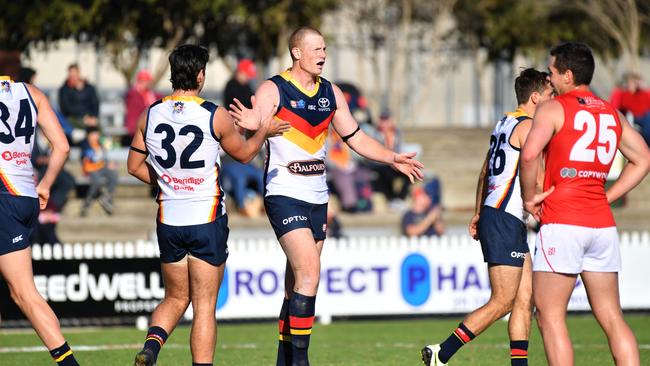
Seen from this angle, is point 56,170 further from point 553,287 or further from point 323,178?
point 553,287

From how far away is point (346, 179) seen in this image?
2114 centimetres

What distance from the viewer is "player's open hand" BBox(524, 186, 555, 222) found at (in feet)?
24.7

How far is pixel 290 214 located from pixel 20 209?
6.19ft

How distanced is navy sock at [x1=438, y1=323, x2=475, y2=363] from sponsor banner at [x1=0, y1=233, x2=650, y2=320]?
6.49 meters

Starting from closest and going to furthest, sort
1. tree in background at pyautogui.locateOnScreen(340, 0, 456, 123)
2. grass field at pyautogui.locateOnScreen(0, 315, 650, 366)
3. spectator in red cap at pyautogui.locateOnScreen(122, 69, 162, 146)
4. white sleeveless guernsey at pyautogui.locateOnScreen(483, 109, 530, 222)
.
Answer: white sleeveless guernsey at pyautogui.locateOnScreen(483, 109, 530, 222)
grass field at pyautogui.locateOnScreen(0, 315, 650, 366)
spectator in red cap at pyautogui.locateOnScreen(122, 69, 162, 146)
tree in background at pyautogui.locateOnScreen(340, 0, 456, 123)

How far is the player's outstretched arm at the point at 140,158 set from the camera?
27.4 feet

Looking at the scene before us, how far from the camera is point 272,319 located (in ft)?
53.5

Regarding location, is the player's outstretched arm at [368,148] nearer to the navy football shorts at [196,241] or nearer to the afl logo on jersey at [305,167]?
the afl logo on jersey at [305,167]

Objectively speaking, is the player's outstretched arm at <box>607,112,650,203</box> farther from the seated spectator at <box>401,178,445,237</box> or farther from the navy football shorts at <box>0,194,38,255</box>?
the seated spectator at <box>401,178,445,237</box>

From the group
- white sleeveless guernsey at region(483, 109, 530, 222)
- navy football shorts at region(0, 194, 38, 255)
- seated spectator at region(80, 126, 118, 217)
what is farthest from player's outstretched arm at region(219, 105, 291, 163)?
seated spectator at region(80, 126, 118, 217)

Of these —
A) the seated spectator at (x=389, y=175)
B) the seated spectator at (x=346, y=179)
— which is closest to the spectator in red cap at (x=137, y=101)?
the seated spectator at (x=346, y=179)

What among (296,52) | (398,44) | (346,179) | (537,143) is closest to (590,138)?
(537,143)

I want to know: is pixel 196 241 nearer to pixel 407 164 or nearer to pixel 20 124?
pixel 20 124

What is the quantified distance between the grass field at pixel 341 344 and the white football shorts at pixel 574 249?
133 inches
